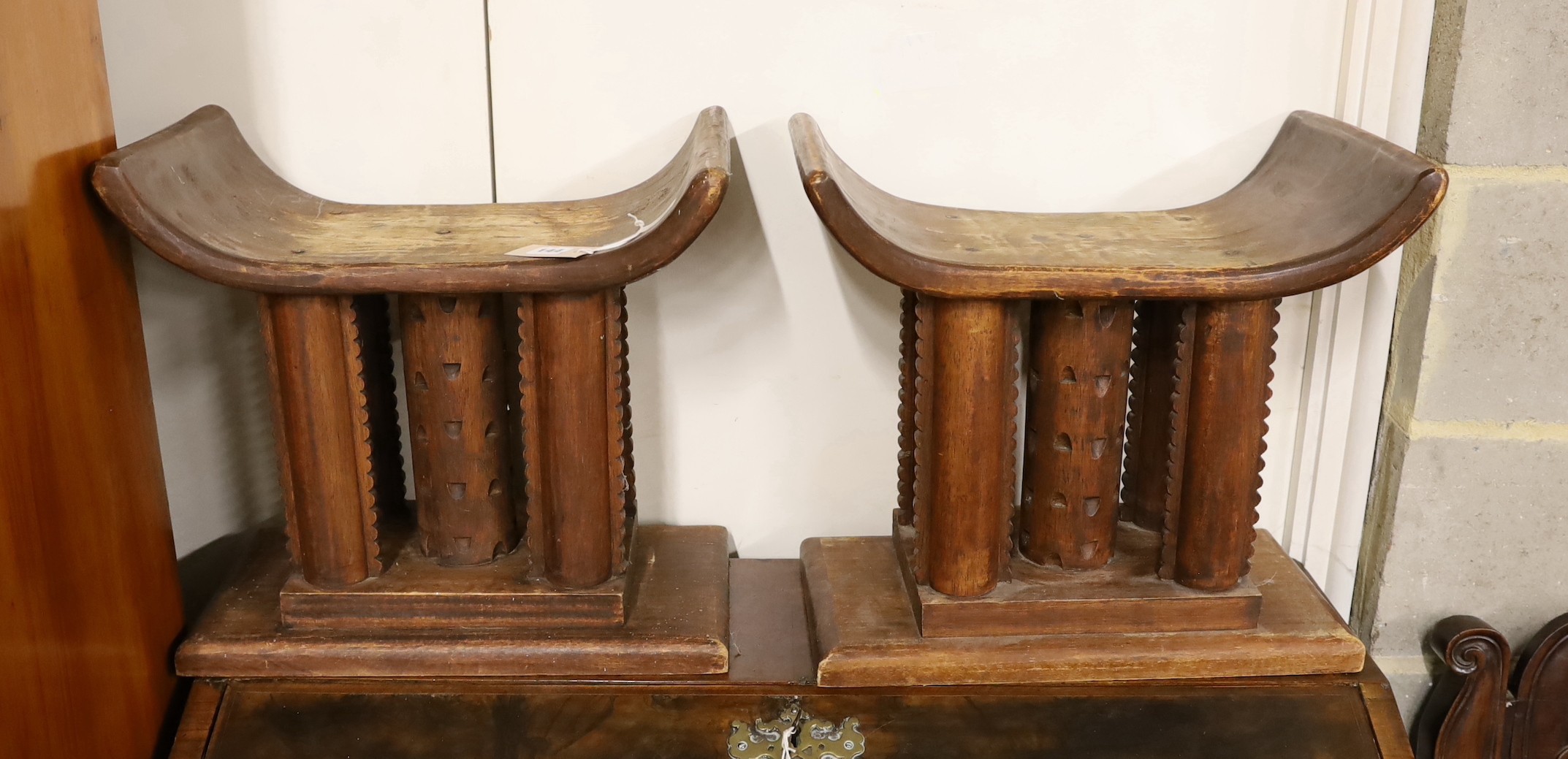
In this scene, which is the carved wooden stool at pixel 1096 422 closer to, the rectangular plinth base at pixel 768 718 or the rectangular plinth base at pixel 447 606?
the rectangular plinth base at pixel 768 718

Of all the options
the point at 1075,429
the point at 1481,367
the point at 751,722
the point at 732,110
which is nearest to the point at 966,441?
the point at 1075,429

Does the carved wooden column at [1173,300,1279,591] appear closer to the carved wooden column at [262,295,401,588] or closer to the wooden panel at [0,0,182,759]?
the carved wooden column at [262,295,401,588]

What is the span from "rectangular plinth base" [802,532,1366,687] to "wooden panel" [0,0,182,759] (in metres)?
0.67

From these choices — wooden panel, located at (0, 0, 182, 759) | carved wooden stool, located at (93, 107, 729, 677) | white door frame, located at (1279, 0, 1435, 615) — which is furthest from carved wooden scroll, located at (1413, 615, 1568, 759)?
wooden panel, located at (0, 0, 182, 759)

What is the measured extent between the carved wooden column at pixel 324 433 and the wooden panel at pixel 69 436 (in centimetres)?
15

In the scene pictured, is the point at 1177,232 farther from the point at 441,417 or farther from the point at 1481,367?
the point at 441,417

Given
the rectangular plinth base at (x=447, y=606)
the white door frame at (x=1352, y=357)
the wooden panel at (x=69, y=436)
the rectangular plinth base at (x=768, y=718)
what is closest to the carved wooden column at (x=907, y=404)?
the rectangular plinth base at (x=768, y=718)

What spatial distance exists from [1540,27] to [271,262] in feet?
4.08

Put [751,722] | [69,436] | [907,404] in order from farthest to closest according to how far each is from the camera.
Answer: [907,404]
[751,722]
[69,436]

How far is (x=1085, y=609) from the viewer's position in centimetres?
127

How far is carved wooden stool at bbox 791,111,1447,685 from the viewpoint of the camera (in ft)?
3.72

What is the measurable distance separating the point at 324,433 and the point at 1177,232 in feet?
2.87

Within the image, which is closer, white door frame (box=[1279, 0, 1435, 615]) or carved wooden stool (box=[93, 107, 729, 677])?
carved wooden stool (box=[93, 107, 729, 677])

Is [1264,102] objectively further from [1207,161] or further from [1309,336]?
[1309,336]
